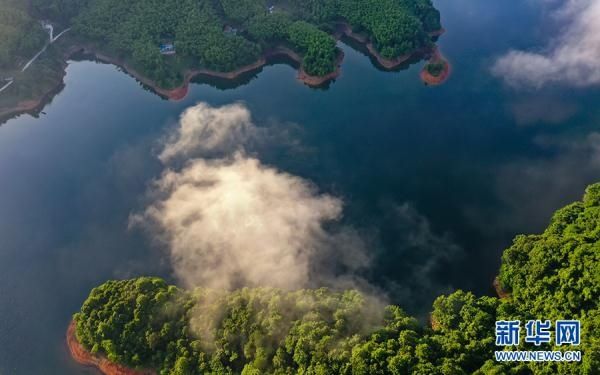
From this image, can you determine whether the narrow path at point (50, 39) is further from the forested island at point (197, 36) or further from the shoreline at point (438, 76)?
the shoreline at point (438, 76)

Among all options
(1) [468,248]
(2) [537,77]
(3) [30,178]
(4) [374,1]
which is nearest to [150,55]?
(3) [30,178]

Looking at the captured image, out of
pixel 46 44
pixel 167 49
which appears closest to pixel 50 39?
pixel 46 44

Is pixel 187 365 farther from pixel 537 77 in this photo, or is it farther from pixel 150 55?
pixel 537 77

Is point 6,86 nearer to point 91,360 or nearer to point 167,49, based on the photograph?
point 167,49

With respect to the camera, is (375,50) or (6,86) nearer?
(6,86)

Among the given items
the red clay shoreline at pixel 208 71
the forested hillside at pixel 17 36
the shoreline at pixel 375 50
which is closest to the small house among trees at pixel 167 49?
the red clay shoreline at pixel 208 71
